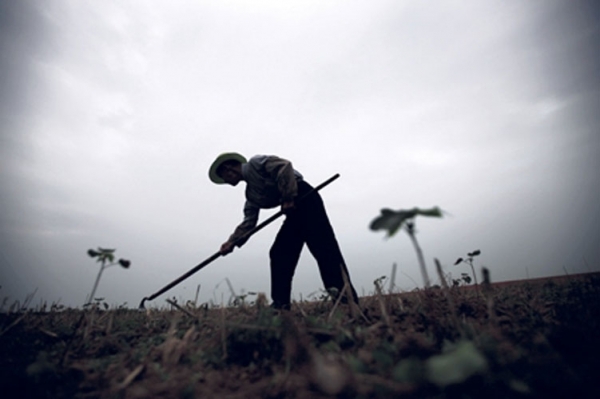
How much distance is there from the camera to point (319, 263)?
3098mm

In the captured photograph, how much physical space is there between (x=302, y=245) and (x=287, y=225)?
11.9 inches

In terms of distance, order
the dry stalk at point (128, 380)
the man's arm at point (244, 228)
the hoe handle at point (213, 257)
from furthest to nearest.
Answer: the man's arm at point (244, 228)
the hoe handle at point (213, 257)
the dry stalk at point (128, 380)

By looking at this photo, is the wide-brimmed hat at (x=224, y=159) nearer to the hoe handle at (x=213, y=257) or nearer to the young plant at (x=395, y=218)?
the hoe handle at (x=213, y=257)

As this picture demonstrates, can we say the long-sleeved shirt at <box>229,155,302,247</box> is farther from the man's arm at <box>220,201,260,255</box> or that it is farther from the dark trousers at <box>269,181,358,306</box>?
the dark trousers at <box>269,181,358,306</box>

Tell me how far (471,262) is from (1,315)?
15.1 ft

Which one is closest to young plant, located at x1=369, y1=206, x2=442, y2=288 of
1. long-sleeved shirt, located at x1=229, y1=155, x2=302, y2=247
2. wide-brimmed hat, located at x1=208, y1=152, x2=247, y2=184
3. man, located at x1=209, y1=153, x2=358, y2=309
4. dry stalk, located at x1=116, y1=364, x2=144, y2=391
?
dry stalk, located at x1=116, y1=364, x2=144, y2=391

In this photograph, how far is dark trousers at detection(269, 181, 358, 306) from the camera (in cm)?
304

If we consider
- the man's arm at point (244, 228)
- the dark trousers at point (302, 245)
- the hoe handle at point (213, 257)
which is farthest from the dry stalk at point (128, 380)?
the man's arm at point (244, 228)

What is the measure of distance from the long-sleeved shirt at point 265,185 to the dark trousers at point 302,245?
10.7 inches

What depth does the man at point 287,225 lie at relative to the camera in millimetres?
3076

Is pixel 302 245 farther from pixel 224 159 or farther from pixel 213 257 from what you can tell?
pixel 224 159

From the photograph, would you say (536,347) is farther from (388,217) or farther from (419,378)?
Answer: (388,217)

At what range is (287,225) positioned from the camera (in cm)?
338

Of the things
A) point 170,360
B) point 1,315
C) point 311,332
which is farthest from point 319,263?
point 1,315
